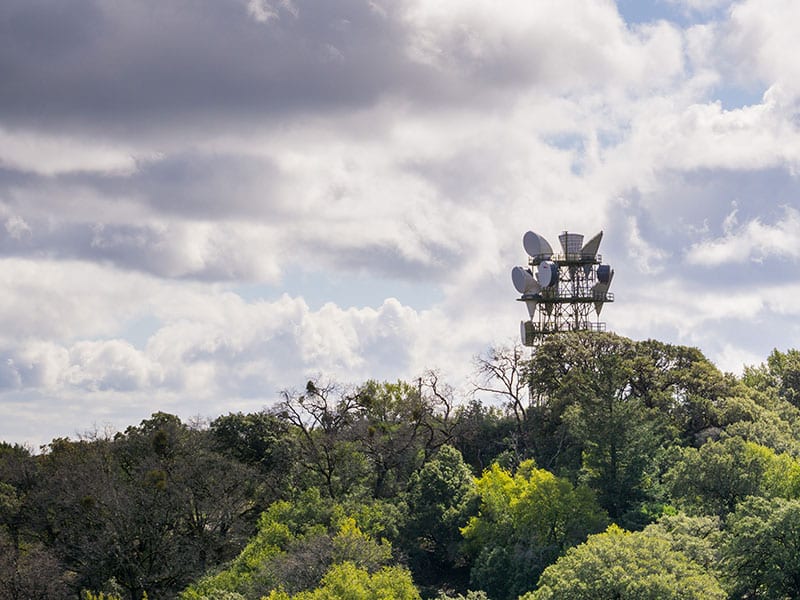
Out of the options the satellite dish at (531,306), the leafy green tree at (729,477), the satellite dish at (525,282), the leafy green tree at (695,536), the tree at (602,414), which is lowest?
the leafy green tree at (695,536)

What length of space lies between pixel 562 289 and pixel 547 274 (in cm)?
229

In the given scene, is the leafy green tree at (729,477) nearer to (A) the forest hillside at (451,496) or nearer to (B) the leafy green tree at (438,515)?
(A) the forest hillside at (451,496)

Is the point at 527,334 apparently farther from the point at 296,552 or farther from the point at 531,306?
the point at 296,552

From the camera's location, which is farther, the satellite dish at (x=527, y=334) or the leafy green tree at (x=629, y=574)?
the satellite dish at (x=527, y=334)

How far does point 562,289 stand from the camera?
9281 cm

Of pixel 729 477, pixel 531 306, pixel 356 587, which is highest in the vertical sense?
pixel 531 306

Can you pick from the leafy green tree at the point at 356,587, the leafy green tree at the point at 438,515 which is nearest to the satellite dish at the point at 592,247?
the leafy green tree at the point at 438,515

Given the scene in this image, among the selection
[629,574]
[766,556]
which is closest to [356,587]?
[629,574]

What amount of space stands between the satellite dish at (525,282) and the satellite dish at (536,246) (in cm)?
175

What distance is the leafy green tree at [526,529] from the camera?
64.4 m

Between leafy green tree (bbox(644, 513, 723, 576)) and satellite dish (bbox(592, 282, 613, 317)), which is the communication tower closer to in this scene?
satellite dish (bbox(592, 282, 613, 317))

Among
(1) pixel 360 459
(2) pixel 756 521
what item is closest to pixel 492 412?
(1) pixel 360 459

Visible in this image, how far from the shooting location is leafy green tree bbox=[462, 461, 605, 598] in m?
64.4

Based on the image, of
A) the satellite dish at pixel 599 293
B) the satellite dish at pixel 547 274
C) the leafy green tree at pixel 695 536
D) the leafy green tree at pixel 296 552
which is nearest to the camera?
the leafy green tree at pixel 695 536
